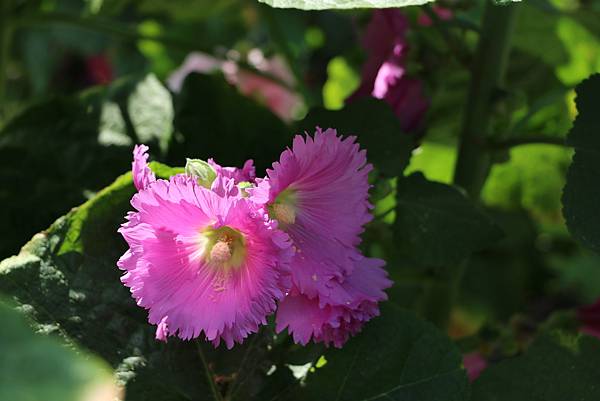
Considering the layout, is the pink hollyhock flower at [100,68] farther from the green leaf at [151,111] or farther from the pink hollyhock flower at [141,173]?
the pink hollyhock flower at [141,173]

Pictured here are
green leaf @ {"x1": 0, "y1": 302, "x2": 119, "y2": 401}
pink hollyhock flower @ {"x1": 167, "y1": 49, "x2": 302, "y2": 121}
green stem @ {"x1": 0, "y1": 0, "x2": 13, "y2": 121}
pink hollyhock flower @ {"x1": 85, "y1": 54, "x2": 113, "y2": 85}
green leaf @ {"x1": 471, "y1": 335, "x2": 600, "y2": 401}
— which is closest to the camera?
green leaf @ {"x1": 0, "y1": 302, "x2": 119, "y2": 401}

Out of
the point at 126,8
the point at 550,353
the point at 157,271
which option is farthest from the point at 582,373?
the point at 126,8

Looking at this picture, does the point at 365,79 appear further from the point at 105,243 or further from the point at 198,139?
the point at 105,243

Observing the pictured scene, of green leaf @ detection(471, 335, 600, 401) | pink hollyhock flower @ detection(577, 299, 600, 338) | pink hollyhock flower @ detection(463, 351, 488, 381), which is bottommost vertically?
pink hollyhock flower @ detection(463, 351, 488, 381)

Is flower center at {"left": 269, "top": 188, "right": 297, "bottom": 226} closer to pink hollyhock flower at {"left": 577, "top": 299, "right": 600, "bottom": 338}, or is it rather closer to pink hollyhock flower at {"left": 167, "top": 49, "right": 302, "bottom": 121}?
pink hollyhock flower at {"left": 577, "top": 299, "right": 600, "bottom": 338}

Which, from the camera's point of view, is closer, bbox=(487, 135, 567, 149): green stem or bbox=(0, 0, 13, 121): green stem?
bbox=(487, 135, 567, 149): green stem

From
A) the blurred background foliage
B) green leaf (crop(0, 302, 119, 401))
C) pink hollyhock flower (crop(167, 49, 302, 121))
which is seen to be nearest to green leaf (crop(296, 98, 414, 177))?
the blurred background foliage

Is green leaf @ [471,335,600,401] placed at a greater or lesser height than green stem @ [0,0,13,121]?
lesser

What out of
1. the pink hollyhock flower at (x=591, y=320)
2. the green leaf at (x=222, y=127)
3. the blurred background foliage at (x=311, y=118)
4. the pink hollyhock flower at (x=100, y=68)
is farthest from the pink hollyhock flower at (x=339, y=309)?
the pink hollyhock flower at (x=100, y=68)

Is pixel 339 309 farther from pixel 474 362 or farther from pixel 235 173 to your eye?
pixel 474 362
